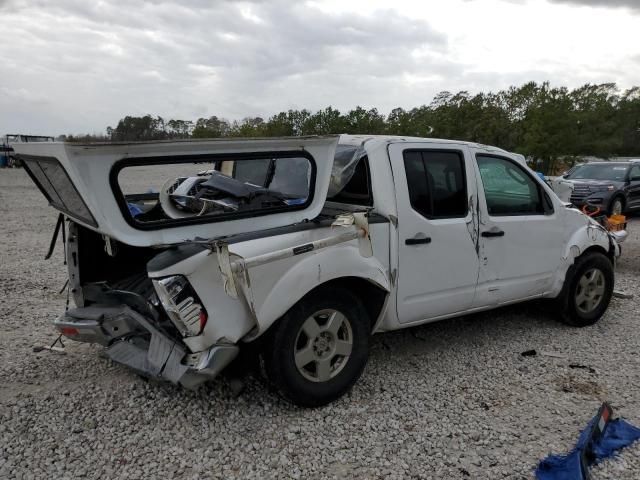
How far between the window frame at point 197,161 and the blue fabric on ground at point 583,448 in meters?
2.09

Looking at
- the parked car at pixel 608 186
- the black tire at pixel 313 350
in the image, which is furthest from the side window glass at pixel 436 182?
the parked car at pixel 608 186

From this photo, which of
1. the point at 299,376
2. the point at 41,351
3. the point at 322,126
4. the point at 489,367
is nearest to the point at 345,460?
the point at 299,376

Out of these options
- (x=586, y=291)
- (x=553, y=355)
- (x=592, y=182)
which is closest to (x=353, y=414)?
(x=553, y=355)

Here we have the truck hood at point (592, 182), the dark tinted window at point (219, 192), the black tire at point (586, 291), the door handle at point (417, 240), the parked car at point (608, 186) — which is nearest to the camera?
the dark tinted window at point (219, 192)

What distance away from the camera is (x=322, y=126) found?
26.3 metres

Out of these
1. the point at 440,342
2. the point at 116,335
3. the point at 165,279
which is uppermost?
the point at 165,279

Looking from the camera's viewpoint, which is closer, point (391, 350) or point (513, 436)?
point (513, 436)

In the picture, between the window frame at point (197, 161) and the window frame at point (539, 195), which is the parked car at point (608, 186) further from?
the window frame at point (197, 161)

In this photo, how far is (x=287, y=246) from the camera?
3176mm

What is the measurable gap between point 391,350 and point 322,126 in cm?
2277

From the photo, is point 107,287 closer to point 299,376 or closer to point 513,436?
point 299,376

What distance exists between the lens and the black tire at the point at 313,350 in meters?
3.21

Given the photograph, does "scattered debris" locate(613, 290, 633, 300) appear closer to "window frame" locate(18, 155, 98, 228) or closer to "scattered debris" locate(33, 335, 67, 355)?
"window frame" locate(18, 155, 98, 228)

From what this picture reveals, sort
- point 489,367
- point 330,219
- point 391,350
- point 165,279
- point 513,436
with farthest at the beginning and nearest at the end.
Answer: point 391,350 → point 489,367 → point 330,219 → point 513,436 → point 165,279
